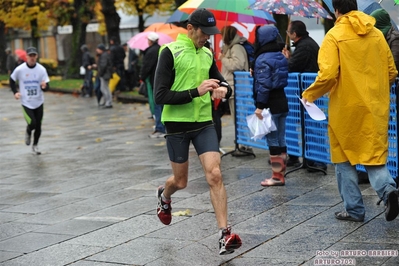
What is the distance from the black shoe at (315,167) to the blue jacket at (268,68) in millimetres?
1128

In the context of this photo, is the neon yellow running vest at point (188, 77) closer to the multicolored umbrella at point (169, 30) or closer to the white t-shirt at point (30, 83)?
the white t-shirt at point (30, 83)

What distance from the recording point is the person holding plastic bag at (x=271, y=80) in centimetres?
912

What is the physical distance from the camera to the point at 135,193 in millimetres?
9133

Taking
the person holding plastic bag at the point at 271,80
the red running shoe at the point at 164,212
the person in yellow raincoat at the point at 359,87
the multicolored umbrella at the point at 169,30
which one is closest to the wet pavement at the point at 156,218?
the red running shoe at the point at 164,212

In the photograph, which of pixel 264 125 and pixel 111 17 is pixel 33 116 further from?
pixel 111 17

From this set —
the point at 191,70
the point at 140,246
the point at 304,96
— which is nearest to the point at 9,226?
the point at 140,246

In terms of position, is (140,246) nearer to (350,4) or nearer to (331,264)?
(331,264)

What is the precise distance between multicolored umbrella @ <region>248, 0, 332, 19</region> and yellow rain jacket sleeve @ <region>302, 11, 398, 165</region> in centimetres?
343

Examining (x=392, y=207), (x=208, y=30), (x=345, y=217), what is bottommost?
(x=345, y=217)

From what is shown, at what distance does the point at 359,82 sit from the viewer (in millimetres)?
6680

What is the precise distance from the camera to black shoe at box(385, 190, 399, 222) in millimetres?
6480

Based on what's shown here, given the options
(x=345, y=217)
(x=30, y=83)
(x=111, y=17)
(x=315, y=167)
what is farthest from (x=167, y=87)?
(x=111, y=17)

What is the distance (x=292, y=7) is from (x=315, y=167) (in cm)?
212

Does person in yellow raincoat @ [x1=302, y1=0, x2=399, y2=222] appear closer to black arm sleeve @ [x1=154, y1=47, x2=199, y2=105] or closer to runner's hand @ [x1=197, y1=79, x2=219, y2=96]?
runner's hand @ [x1=197, y1=79, x2=219, y2=96]
